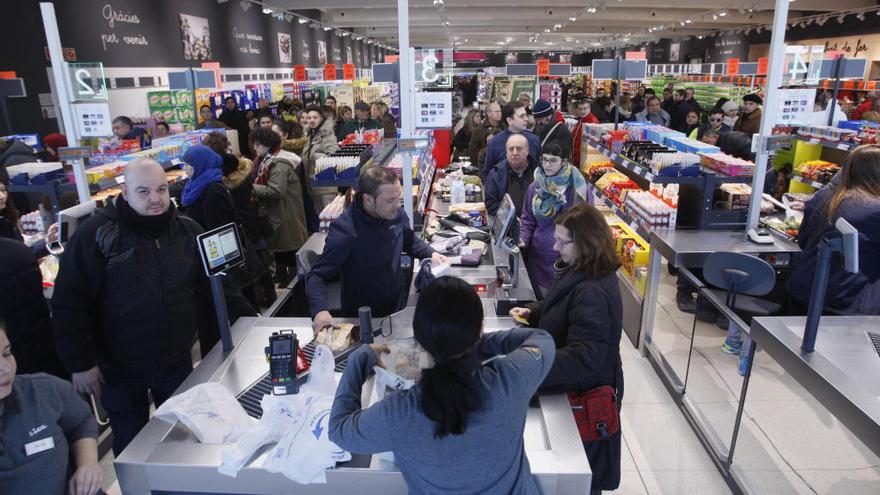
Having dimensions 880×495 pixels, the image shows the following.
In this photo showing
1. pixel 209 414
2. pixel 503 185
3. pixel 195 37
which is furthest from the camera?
pixel 195 37

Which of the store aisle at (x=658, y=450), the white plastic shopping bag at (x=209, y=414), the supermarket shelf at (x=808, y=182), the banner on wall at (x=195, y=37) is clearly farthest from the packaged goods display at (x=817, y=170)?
the banner on wall at (x=195, y=37)

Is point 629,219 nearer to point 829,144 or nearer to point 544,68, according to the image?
point 829,144

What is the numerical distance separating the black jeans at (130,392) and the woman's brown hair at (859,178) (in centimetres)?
388

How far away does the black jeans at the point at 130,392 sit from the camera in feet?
8.71

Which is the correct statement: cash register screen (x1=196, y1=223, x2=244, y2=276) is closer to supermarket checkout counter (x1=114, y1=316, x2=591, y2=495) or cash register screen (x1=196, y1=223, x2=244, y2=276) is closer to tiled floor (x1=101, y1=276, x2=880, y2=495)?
supermarket checkout counter (x1=114, y1=316, x2=591, y2=495)

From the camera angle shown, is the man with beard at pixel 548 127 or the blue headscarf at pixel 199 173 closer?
the blue headscarf at pixel 199 173

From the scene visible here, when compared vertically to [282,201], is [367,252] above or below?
above

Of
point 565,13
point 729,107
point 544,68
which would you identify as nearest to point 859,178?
point 729,107

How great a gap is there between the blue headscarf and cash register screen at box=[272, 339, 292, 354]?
2495 mm

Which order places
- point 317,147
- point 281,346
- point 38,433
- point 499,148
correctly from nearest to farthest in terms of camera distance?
point 38,433 → point 281,346 → point 499,148 → point 317,147

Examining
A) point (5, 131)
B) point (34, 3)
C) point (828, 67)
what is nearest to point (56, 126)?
point (5, 131)

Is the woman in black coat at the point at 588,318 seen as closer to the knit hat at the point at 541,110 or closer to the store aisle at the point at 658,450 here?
the store aisle at the point at 658,450

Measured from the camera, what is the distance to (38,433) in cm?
178

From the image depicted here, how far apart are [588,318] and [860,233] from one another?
2283 mm
